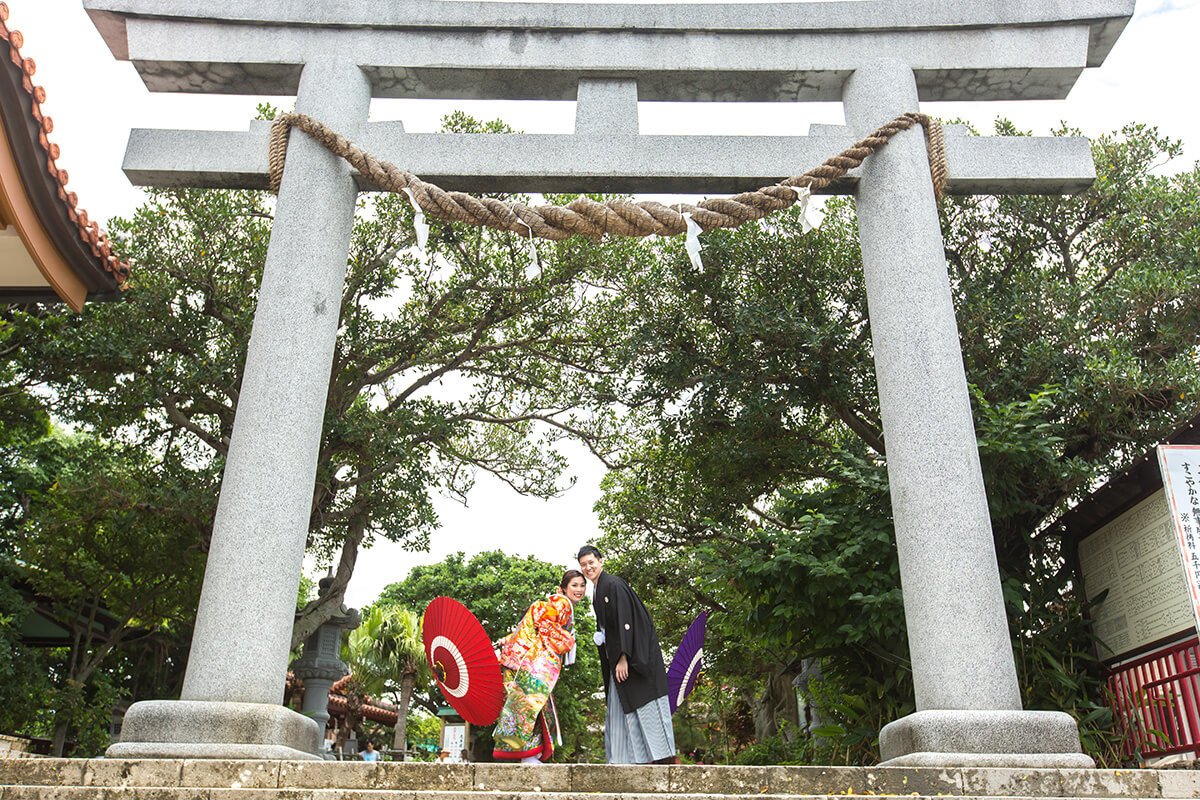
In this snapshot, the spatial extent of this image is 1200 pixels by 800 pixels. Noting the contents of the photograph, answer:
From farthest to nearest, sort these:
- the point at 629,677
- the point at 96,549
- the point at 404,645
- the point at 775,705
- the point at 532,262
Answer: the point at 404,645, the point at 775,705, the point at 96,549, the point at 532,262, the point at 629,677

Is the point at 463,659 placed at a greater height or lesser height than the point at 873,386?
lesser

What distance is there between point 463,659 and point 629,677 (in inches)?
45.9

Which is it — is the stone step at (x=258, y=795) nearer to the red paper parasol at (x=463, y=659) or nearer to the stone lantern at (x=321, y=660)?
the red paper parasol at (x=463, y=659)

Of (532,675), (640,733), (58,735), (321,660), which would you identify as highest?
(321,660)

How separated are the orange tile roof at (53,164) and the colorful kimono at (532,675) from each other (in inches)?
155

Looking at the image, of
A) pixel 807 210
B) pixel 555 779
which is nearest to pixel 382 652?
pixel 807 210

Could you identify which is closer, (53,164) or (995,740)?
(995,740)

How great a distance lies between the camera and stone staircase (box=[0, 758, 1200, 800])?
12.3 ft

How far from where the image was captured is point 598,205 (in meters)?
5.89

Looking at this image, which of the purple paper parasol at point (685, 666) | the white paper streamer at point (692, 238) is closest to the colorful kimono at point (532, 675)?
the purple paper parasol at point (685, 666)

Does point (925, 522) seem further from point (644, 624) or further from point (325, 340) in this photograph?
point (325, 340)

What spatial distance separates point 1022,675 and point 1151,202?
5166 millimetres

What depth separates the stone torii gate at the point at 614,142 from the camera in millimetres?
5254

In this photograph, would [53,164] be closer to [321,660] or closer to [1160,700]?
[1160,700]
